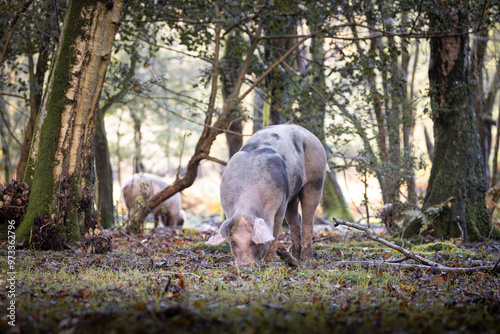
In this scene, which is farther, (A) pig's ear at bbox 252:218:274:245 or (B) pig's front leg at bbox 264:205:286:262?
(B) pig's front leg at bbox 264:205:286:262

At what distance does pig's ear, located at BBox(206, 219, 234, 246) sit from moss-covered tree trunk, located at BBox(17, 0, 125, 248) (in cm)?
255

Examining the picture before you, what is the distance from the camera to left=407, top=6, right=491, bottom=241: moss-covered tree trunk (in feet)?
33.0

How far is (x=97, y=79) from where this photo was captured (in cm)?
745

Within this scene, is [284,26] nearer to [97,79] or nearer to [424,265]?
[97,79]

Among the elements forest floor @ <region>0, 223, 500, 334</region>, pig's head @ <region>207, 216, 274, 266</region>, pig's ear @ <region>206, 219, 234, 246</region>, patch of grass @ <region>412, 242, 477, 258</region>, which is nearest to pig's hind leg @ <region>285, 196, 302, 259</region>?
forest floor @ <region>0, 223, 500, 334</region>

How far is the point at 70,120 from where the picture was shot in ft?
23.6

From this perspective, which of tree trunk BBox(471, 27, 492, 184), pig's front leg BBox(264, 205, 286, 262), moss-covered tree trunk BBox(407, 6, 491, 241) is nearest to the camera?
pig's front leg BBox(264, 205, 286, 262)

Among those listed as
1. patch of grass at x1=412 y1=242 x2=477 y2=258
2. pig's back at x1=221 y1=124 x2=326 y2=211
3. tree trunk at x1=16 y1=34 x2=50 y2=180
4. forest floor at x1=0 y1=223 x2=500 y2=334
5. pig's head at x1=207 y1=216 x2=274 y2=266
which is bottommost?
forest floor at x1=0 y1=223 x2=500 y2=334

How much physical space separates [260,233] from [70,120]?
3546 millimetres

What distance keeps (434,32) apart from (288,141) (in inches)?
179

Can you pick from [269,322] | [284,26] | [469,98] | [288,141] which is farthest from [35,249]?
[469,98]

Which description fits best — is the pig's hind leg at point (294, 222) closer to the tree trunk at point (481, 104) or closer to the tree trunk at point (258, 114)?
the tree trunk at point (258, 114)

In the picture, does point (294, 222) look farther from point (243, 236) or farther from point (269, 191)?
point (243, 236)

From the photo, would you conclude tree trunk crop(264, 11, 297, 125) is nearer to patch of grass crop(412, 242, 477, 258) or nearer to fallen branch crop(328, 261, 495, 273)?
patch of grass crop(412, 242, 477, 258)
